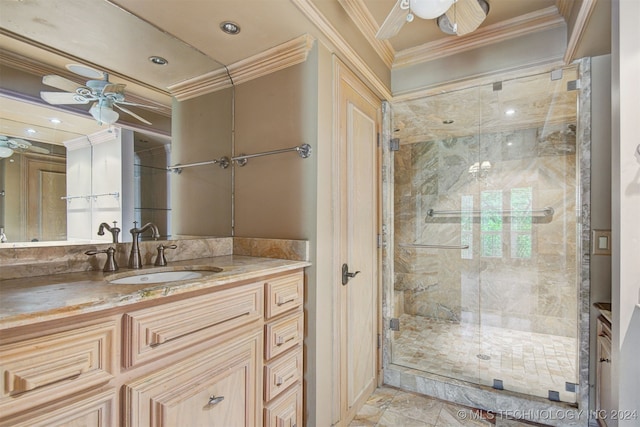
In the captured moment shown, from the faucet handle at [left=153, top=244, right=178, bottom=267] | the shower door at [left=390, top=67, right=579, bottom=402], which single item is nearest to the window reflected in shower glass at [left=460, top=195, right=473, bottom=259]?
the shower door at [left=390, top=67, right=579, bottom=402]

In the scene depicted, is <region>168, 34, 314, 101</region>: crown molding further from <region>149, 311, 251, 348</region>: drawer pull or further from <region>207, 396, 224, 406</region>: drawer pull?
<region>207, 396, 224, 406</region>: drawer pull

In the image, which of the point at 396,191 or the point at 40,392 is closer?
the point at 40,392

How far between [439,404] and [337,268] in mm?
1265

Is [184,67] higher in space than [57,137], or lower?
higher

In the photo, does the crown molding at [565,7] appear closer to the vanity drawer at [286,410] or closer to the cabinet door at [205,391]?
the cabinet door at [205,391]

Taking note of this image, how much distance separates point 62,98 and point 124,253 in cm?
69

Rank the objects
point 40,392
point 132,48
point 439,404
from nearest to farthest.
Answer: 1. point 40,392
2. point 132,48
3. point 439,404

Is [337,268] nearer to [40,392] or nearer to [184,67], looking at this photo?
[40,392]

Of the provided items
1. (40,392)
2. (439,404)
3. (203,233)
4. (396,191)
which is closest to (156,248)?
(203,233)

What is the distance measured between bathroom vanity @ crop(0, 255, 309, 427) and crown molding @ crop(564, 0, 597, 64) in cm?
188

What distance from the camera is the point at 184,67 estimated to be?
1700 mm

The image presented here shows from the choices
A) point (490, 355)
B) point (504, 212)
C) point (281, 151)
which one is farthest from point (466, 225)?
point (281, 151)

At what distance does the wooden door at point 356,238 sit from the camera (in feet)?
5.85

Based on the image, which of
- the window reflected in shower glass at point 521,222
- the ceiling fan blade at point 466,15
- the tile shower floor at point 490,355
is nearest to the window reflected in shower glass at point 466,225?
the window reflected in shower glass at point 521,222
